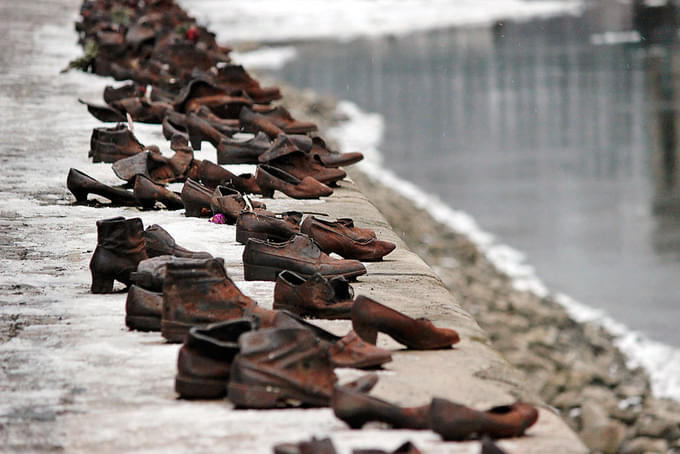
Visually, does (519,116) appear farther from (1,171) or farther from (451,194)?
(1,171)

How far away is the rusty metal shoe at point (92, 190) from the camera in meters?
4.60

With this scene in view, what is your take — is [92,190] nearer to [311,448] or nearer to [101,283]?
[101,283]

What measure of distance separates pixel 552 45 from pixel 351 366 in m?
41.7

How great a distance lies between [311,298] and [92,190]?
1788mm

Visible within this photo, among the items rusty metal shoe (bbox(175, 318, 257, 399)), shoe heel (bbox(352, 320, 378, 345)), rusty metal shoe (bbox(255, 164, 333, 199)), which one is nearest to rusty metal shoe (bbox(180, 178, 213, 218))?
rusty metal shoe (bbox(255, 164, 333, 199))

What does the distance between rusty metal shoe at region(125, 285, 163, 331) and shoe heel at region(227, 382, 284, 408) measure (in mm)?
597

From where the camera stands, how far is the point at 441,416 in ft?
7.45

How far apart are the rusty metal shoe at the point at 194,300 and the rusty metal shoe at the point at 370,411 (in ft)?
2.08

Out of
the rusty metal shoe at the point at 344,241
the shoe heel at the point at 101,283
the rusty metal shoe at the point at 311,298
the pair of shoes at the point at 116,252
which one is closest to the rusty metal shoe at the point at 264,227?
the rusty metal shoe at the point at 344,241

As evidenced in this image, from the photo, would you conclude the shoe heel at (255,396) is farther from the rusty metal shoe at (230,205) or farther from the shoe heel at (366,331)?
the rusty metal shoe at (230,205)

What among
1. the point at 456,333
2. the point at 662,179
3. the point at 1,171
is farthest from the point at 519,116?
the point at 456,333

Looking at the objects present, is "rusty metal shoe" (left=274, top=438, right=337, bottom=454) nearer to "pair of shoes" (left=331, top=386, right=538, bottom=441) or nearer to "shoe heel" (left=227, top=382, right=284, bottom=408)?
"pair of shoes" (left=331, top=386, right=538, bottom=441)

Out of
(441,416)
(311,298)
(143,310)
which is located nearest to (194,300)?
(143,310)

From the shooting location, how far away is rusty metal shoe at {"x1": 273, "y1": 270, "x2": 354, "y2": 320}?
313cm
